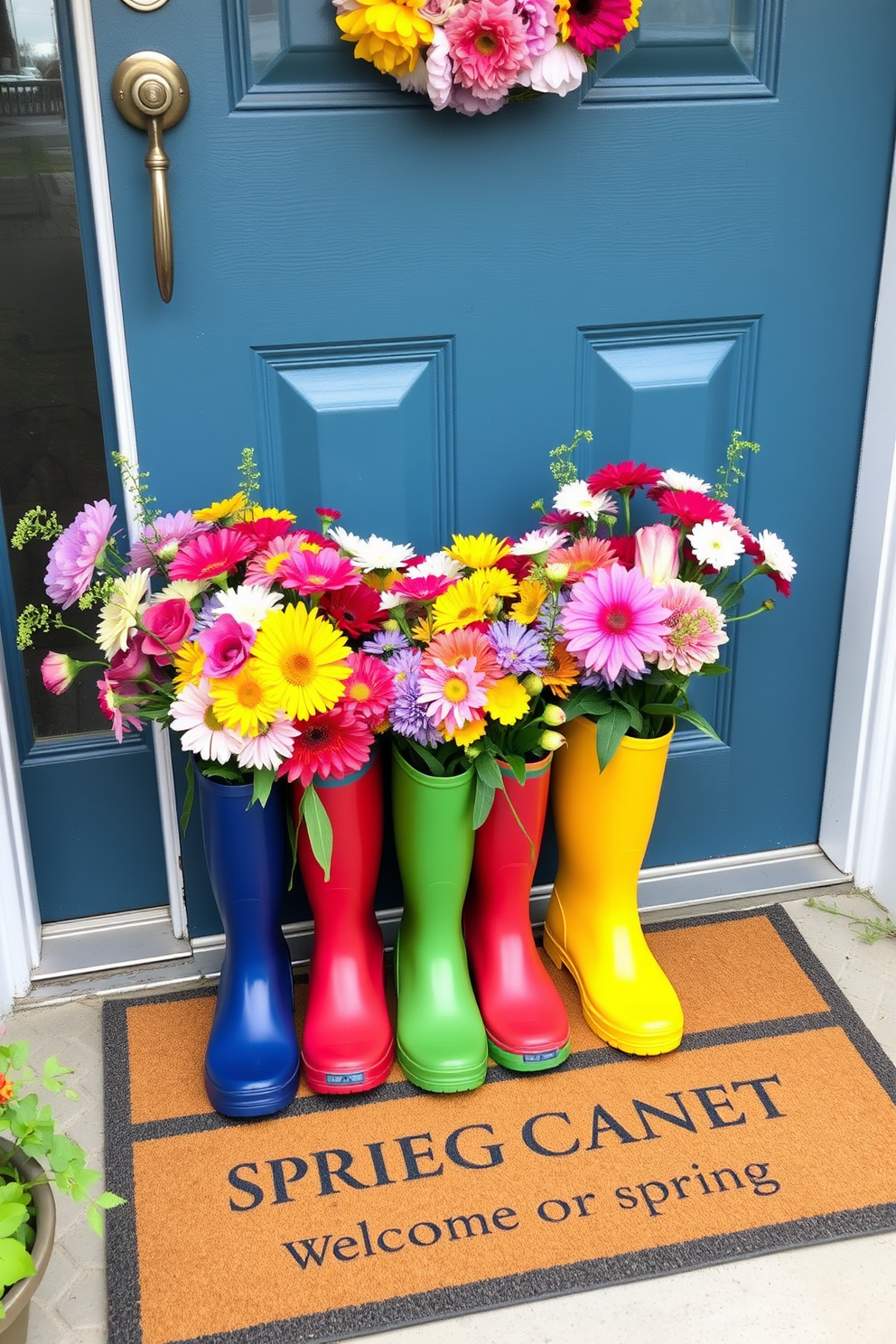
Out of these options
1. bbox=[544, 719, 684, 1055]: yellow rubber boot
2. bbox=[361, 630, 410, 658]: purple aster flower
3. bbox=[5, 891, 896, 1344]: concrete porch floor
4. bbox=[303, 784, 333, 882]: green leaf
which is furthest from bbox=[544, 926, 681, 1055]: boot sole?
bbox=[361, 630, 410, 658]: purple aster flower

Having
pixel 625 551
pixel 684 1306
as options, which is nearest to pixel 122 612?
pixel 625 551

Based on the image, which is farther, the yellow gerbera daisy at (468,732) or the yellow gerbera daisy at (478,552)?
the yellow gerbera daisy at (478,552)

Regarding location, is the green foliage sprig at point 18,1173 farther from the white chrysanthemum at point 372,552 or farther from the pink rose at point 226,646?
the white chrysanthemum at point 372,552

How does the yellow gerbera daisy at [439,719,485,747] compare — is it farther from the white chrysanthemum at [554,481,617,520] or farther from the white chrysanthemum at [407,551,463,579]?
the white chrysanthemum at [554,481,617,520]

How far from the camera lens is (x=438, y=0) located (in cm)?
134

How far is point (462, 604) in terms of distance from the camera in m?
1.43

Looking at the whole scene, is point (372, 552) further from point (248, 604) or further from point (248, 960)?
point (248, 960)

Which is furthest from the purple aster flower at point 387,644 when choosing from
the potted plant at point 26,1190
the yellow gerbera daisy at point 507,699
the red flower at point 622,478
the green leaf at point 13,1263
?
the green leaf at point 13,1263

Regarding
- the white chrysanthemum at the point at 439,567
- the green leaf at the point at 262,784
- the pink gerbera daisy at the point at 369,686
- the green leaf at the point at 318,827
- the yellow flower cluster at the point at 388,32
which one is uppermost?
the yellow flower cluster at the point at 388,32

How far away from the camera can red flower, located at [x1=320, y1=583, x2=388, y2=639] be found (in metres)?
1.41

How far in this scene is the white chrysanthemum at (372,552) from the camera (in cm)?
149

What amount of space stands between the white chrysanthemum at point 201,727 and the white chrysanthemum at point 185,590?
0.12m

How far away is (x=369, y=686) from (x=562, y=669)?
246 millimetres

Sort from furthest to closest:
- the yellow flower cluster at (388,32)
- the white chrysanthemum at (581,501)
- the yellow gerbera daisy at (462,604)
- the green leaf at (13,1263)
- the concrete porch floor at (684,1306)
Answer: the white chrysanthemum at (581,501) < the yellow gerbera daisy at (462,604) < the yellow flower cluster at (388,32) < the concrete porch floor at (684,1306) < the green leaf at (13,1263)
